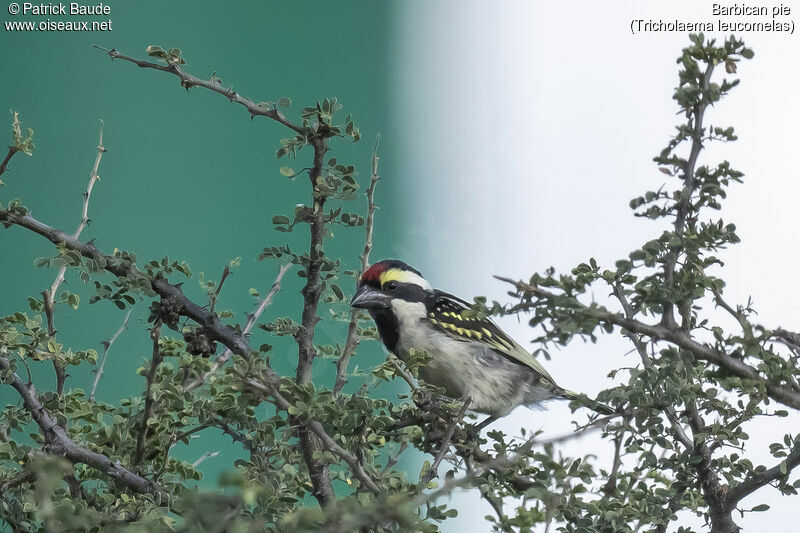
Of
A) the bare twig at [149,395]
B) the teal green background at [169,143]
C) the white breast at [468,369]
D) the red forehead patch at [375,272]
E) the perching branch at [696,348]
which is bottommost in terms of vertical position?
the bare twig at [149,395]

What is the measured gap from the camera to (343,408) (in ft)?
2.03

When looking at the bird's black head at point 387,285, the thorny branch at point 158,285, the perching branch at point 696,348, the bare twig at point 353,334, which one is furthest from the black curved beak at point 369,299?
the perching branch at point 696,348

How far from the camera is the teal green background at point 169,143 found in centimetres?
139

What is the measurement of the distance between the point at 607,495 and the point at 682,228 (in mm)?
215

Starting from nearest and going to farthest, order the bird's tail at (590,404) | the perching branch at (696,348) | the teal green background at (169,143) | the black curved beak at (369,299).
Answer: the perching branch at (696,348), the bird's tail at (590,404), the black curved beak at (369,299), the teal green background at (169,143)

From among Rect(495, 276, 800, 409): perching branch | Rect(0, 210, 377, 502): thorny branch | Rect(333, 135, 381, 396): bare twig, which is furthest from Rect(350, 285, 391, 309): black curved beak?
Rect(495, 276, 800, 409): perching branch

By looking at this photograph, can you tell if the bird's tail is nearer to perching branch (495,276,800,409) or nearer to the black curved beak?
perching branch (495,276,800,409)

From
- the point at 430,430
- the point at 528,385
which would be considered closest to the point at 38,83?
the point at 528,385

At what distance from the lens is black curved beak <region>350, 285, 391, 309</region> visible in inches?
39.3

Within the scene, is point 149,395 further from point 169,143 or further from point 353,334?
point 169,143

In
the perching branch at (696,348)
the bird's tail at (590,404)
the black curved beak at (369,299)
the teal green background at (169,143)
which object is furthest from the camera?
the teal green background at (169,143)

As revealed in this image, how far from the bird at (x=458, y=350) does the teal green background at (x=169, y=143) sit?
0.32 m

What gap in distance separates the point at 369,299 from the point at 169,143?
1.82 feet

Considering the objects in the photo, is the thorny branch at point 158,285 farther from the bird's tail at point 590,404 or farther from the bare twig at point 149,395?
the bird's tail at point 590,404
